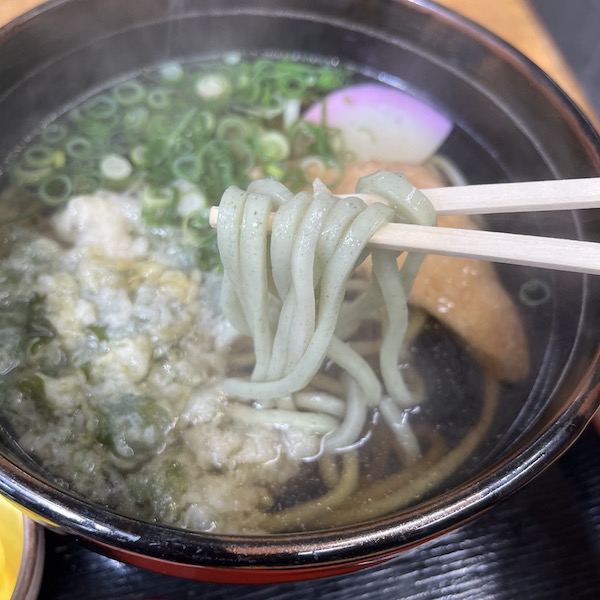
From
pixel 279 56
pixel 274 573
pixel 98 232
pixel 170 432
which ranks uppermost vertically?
pixel 279 56

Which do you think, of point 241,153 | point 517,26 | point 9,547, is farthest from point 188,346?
point 517,26

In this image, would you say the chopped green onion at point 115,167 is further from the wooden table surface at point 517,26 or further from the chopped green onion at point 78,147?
the wooden table surface at point 517,26

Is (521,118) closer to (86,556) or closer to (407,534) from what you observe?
(407,534)

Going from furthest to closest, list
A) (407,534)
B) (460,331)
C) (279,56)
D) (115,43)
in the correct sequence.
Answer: (279,56)
(115,43)
(460,331)
(407,534)

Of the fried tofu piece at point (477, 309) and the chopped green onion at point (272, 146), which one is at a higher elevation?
the chopped green onion at point (272, 146)

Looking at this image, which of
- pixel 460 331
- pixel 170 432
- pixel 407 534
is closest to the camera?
pixel 407 534

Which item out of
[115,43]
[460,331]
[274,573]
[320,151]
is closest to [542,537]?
[460,331]

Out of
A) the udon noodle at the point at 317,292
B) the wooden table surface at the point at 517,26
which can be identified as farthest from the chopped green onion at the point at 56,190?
the wooden table surface at the point at 517,26

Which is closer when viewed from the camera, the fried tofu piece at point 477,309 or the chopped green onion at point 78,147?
the fried tofu piece at point 477,309
